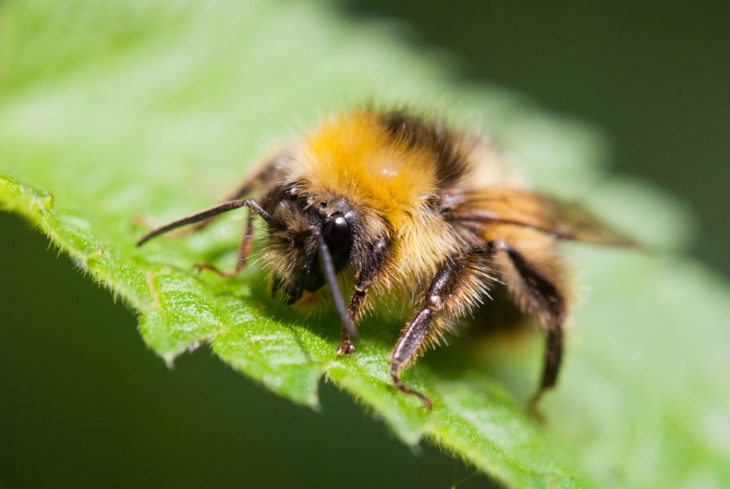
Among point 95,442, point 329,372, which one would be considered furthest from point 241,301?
point 95,442

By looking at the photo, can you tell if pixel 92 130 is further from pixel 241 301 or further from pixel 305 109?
pixel 241 301

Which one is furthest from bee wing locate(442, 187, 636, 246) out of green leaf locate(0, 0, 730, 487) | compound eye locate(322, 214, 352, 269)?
compound eye locate(322, 214, 352, 269)

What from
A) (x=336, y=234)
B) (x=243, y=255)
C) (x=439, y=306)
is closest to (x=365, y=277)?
(x=336, y=234)

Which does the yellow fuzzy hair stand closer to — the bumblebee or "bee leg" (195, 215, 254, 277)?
the bumblebee

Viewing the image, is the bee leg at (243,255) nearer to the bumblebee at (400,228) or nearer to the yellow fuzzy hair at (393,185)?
the bumblebee at (400,228)

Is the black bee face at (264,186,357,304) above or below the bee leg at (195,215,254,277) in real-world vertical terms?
above

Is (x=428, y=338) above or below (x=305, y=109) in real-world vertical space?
above

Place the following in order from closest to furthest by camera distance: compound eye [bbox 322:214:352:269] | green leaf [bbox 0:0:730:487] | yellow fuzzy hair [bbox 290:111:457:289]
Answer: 1. green leaf [bbox 0:0:730:487]
2. compound eye [bbox 322:214:352:269]
3. yellow fuzzy hair [bbox 290:111:457:289]

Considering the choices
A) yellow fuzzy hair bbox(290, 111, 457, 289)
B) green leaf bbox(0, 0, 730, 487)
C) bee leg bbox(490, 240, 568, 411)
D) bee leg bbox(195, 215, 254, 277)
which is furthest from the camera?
bee leg bbox(490, 240, 568, 411)
